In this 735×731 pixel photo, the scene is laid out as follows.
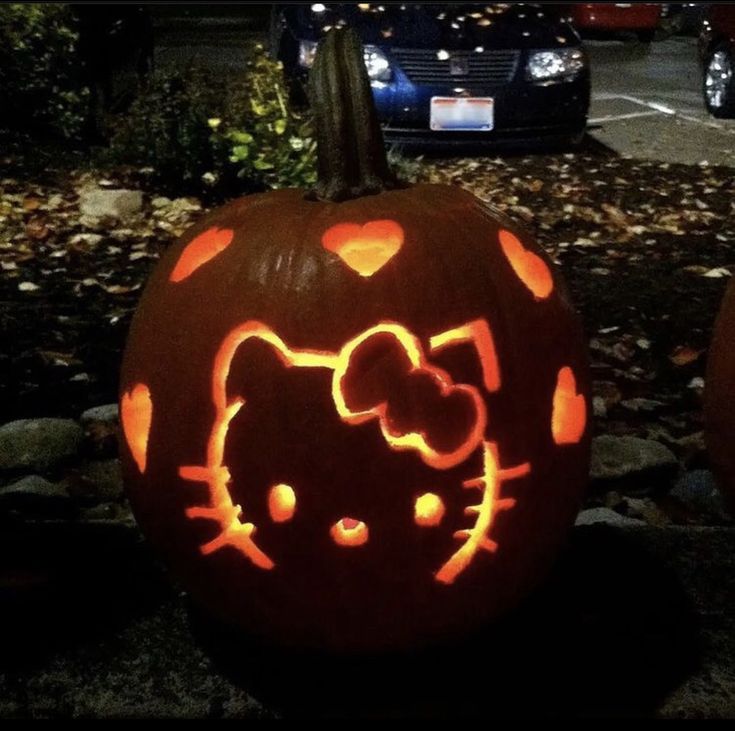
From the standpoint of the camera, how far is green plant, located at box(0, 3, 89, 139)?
6.53m

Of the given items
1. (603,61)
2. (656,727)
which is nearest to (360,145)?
(656,727)

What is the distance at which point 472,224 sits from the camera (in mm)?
1811

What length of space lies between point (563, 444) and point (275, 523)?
536mm

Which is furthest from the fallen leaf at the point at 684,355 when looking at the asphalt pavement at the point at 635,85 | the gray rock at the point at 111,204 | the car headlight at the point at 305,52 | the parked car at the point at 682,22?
the parked car at the point at 682,22

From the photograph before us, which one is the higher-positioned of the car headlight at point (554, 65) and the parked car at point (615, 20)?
the car headlight at point (554, 65)

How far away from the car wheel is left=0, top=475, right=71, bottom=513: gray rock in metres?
9.27

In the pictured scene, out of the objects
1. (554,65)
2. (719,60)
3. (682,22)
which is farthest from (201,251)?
(682,22)

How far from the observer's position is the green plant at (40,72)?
6.53 metres

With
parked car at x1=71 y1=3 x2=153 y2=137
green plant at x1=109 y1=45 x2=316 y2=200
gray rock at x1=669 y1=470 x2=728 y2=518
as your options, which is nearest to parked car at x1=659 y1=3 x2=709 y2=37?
parked car at x1=71 y1=3 x2=153 y2=137

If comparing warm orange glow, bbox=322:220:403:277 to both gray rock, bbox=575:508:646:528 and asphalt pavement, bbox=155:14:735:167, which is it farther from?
asphalt pavement, bbox=155:14:735:167

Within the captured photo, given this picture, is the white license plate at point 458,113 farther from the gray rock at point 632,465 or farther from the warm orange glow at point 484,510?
the warm orange glow at point 484,510

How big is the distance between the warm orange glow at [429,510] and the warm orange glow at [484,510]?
0.05 metres

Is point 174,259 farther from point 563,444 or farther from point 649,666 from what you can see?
point 649,666

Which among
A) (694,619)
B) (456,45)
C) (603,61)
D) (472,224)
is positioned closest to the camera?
(472,224)
